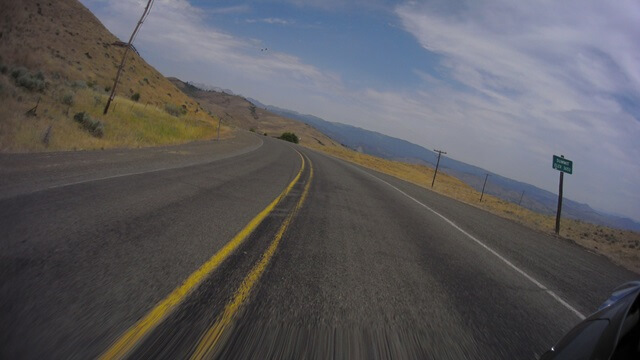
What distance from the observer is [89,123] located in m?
15.6

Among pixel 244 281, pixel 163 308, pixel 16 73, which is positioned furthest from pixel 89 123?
pixel 163 308

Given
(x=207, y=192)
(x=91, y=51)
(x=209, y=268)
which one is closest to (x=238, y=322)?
(x=209, y=268)

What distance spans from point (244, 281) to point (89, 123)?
15.4m

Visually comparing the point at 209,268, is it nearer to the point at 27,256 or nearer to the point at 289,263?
the point at 289,263

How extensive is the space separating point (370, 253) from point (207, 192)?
4.64 m

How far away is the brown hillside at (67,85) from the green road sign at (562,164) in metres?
19.5

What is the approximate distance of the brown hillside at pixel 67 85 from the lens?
12830 millimetres

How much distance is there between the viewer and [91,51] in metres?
47.8

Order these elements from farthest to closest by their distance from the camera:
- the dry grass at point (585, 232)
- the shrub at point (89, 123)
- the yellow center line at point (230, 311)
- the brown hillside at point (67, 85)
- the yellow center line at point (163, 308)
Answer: the shrub at point (89, 123) < the brown hillside at point (67, 85) < the dry grass at point (585, 232) < the yellow center line at point (230, 311) < the yellow center line at point (163, 308)

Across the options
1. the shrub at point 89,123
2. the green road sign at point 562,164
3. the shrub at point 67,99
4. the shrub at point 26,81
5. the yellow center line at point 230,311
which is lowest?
the yellow center line at point 230,311

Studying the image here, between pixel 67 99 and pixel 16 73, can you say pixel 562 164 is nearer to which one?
pixel 67 99

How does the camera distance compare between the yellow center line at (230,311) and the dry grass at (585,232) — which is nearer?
the yellow center line at (230,311)

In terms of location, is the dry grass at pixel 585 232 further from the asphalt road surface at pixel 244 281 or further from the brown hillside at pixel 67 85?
the brown hillside at pixel 67 85

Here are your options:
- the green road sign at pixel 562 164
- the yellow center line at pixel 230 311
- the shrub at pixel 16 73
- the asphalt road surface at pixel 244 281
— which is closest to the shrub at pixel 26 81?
the shrub at pixel 16 73
